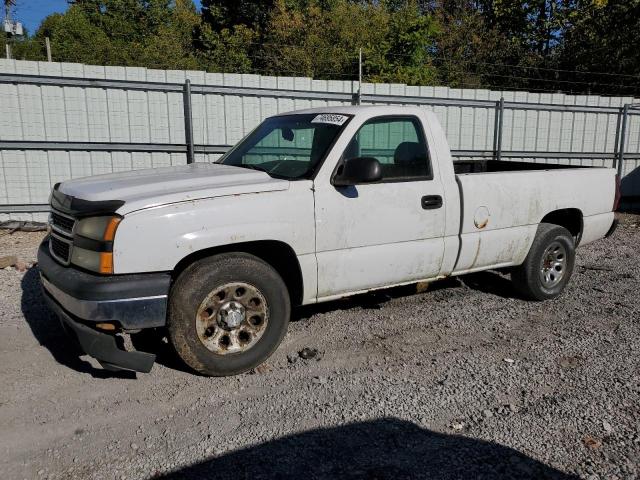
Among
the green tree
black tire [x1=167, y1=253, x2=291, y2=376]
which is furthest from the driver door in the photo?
the green tree

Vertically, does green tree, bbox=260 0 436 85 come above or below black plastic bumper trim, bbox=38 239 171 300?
above

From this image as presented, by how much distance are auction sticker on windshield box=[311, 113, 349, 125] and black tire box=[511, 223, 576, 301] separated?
2396 mm

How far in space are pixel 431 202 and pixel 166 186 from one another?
215 centimetres

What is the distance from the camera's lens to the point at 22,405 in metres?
3.58

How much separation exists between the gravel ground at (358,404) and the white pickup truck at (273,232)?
1.30 ft

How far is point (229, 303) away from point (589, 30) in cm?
2602

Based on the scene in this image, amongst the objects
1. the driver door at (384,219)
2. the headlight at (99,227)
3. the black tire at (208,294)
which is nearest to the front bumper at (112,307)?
the black tire at (208,294)

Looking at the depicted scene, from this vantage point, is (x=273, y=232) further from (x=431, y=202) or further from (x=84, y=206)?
(x=431, y=202)

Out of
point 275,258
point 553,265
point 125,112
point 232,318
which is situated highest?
point 125,112

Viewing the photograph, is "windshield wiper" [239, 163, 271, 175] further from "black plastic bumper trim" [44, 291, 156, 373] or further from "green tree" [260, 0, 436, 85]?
"green tree" [260, 0, 436, 85]

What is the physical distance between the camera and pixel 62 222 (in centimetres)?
393

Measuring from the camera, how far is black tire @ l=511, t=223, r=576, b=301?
18.2 ft

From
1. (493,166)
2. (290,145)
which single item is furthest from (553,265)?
(290,145)

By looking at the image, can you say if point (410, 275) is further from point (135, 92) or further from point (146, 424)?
point (135, 92)
